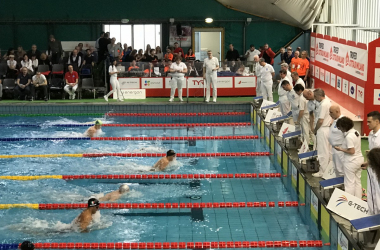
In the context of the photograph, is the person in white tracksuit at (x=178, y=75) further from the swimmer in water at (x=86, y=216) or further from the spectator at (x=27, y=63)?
the swimmer in water at (x=86, y=216)

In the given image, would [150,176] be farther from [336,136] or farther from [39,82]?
[39,82]

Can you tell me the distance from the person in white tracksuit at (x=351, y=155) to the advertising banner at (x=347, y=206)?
1.03ft

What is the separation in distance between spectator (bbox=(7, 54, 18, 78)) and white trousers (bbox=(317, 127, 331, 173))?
10.5 metres

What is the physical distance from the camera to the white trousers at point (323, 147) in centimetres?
741

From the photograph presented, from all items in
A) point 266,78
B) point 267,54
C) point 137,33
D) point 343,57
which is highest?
point 137,33

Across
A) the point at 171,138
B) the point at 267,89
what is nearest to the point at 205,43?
the point at 267,89

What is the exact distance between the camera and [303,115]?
29.9ft

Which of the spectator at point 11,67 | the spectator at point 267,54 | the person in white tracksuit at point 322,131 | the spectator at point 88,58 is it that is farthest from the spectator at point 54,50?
the person in white tracksuit at point 322,131

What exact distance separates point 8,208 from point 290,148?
4391 millimetres

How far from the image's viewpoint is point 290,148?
920 cm

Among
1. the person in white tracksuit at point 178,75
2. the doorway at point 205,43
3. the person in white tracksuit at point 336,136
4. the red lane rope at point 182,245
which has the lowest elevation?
the red lane rope at point 182,245

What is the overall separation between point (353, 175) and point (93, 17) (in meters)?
15.1

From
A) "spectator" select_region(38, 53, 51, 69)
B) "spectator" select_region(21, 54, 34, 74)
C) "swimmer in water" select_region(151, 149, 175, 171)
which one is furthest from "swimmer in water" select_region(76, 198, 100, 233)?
"spectator" select_region(38, 53, 51, 69)

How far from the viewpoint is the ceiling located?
13500 millimetres
